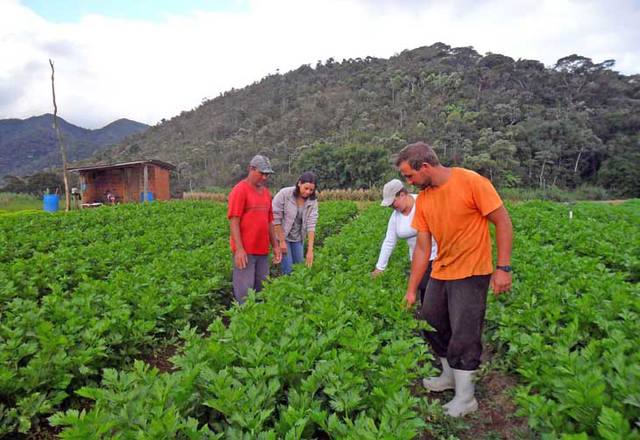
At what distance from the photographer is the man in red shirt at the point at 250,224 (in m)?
4.97

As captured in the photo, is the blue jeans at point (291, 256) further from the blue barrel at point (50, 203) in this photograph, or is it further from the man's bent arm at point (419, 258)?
the blue barrel at point (50, 203)

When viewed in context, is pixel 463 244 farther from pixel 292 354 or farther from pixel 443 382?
pixel 292 354

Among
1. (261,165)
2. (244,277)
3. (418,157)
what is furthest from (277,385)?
(261,165)

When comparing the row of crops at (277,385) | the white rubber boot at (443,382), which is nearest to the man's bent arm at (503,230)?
the row of crops at (277,385)

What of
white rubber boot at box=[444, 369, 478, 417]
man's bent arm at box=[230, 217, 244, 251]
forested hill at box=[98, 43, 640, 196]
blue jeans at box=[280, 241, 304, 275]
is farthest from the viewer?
forested hill at box=[98, 43, 640, 196]

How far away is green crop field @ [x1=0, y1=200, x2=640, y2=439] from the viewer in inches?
80.0

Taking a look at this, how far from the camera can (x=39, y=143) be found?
89188mm

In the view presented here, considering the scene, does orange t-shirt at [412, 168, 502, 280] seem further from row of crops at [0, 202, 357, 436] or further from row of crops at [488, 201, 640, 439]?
row of crops at [0, 202, 357, 436]

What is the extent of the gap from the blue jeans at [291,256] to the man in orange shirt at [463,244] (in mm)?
3215

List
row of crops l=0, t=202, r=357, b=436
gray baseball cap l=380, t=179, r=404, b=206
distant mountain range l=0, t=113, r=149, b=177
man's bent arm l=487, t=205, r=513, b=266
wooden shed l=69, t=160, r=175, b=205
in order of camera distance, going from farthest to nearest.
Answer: distant mountain range l=0, t=113, r=149, b=177, wooden shed l=69, t=160, r=175, b=205, gray baseball cap l=380, t=179, r=404, b=206, row of crops l=0, t=202, r=357, b=436, man's bent arm l=487, t=205, r=513, b=266

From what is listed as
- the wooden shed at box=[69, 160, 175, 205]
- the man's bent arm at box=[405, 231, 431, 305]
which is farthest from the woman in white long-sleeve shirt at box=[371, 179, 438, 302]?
the wooden shed at box=[69, 160, 175, 205]

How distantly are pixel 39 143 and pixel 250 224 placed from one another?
346ft

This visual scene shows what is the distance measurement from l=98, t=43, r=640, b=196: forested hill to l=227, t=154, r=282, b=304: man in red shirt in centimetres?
3360

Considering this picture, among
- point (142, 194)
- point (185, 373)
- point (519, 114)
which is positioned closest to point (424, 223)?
point (185, 373)
